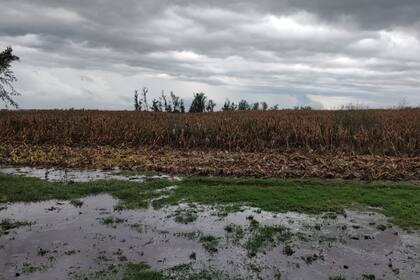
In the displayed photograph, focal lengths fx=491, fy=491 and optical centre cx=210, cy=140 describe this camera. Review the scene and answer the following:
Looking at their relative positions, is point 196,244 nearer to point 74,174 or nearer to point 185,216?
point 185,216

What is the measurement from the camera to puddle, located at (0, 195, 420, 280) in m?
7.39

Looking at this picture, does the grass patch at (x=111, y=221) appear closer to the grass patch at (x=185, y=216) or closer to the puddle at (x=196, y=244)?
the puddle at (x=196, y=244)

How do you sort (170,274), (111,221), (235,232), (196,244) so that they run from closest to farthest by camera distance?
(170,274)
(196,244)
(235,232)
(111,221)

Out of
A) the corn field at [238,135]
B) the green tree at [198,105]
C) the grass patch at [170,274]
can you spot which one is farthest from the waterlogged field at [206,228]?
the green tree at [198,105]

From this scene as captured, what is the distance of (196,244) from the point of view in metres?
8.52

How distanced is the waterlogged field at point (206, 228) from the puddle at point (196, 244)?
0.7 inches

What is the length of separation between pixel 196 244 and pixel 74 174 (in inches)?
299

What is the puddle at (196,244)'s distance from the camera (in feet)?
24.2

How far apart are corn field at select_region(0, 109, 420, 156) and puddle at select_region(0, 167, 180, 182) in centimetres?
589

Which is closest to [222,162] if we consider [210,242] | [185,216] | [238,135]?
[238,135]

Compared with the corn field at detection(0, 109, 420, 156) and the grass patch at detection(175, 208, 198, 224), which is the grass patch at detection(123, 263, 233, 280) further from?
the corn field at detection(0, 109, 420, 156)

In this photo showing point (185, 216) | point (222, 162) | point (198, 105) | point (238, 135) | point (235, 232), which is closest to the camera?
point (235, 232)

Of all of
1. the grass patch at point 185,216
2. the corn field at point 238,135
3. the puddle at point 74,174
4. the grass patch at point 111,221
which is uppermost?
the corn field at point 238,135

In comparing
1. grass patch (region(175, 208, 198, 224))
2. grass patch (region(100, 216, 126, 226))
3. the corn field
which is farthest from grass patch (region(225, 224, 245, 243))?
the corn field
